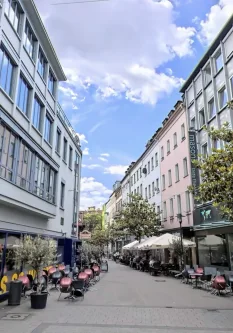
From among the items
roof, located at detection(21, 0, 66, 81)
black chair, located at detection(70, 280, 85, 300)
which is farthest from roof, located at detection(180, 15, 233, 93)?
black chair, located at detection(70, 280, 85, 300)

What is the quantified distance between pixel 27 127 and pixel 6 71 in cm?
342

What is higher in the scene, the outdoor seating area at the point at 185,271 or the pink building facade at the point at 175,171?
the pink building facade at the point at 175,171

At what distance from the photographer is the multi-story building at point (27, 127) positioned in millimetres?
13211

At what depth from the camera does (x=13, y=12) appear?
14859 millimetres

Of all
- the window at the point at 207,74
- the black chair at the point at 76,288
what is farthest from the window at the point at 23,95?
the window at the point at 207,74

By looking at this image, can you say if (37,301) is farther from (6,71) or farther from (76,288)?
(6,71)

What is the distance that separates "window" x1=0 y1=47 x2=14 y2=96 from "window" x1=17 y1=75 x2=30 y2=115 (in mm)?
1156

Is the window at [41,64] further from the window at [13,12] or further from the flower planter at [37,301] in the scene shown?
the flower planter at [37,301]

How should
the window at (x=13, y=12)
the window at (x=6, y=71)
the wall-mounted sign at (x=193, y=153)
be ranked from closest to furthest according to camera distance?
the window at (x=6, y=71), the window at (x=13, y=12), the wall-mounted sign at (x=193, y=153)

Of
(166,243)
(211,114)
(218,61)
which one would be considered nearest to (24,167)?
(166,243)

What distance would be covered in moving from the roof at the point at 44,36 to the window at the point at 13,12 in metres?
0.62

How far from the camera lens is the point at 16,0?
1480 cm

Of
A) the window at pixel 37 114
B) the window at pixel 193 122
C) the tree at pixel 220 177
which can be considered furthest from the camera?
the window at pixel 193 122

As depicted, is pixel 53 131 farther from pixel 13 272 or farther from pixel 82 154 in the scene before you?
pixel 82 154
